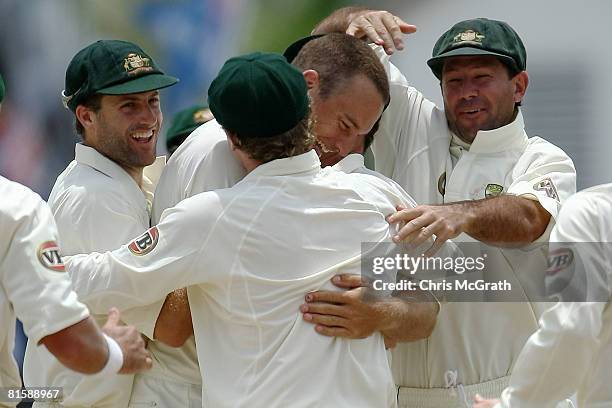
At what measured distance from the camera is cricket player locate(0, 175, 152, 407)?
3457mm

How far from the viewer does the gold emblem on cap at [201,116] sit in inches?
239

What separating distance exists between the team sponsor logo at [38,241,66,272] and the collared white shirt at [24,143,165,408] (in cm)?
68

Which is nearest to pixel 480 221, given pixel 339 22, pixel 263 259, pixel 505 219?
pixel 505 219

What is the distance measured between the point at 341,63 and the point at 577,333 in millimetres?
1454

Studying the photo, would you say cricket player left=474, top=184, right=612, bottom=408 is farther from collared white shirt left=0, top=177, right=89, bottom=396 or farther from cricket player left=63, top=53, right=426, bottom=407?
collared white shirt left=0, top=177, right=89, bottom=396

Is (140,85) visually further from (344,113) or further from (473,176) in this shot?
(473,176)

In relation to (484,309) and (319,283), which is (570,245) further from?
(484,309)

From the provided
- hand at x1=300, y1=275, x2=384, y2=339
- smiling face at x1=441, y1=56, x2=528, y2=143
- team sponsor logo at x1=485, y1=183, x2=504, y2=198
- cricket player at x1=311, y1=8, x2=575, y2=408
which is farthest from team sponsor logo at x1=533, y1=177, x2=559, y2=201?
hand at x1=300, y1=275, x2=384, y2=339

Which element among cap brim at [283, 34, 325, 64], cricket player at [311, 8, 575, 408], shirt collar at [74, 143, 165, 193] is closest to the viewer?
cricket player at [311, 8, 575, 408]

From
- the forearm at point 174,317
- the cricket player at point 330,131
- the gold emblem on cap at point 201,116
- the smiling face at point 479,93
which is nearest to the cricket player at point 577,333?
the cricket player at point 330,131

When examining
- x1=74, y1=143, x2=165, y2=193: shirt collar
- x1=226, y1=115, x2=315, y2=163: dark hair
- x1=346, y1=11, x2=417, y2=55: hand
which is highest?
x1=346, y1=11, x2=417, y2=55: hand

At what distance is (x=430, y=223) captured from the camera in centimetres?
415

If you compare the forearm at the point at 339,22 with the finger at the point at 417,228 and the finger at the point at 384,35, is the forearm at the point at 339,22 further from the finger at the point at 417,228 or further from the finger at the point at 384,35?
the finger at the point at 417,228

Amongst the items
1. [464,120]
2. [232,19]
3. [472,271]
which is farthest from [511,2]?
[472,271]
